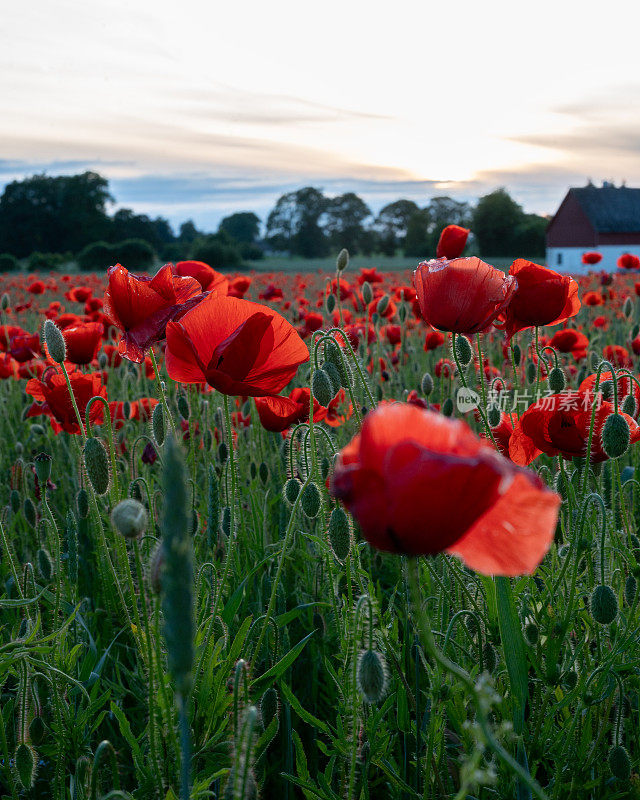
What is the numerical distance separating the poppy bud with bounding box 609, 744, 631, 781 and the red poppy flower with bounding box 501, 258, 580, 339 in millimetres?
1057

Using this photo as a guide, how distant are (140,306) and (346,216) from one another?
70.5 metres

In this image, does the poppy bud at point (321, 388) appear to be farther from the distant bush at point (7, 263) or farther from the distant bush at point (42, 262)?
the distant bush at point (7, 263)

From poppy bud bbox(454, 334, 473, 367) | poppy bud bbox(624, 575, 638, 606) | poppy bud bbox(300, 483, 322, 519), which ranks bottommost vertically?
poppy bud bbox(624, 575, 638, 606)

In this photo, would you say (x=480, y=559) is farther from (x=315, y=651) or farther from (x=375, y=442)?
(x=315, y=651)

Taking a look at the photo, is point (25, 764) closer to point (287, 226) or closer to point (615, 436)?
point (615, 436)

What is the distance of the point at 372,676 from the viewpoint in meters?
1.12

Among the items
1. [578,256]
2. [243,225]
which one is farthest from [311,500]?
[243,225]

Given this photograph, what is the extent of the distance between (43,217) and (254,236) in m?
37.1

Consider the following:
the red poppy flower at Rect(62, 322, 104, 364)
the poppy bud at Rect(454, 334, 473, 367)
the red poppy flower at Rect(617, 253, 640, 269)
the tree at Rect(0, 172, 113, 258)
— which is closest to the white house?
the red poppy flower at Rect(617, 253, 640, 269)

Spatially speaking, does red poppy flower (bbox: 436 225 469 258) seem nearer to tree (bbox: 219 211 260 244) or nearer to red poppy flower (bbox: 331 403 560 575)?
red poppy flower (bbox: 331 403 560 575)

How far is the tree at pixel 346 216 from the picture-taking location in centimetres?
6869

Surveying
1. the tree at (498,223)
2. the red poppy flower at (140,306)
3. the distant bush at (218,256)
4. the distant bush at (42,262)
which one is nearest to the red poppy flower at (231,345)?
the red poppy flower at (140,306)

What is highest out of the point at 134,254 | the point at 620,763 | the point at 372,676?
the point at 134,254

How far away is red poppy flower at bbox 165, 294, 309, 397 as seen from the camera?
1432 millimetres
